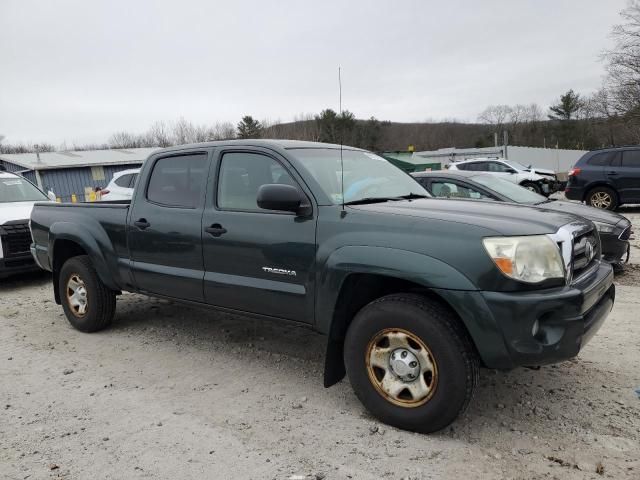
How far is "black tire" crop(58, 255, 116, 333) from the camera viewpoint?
508 cm

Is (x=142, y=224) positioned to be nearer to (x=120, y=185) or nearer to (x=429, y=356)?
(x=429, y=356)

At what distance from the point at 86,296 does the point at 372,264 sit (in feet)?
11.4

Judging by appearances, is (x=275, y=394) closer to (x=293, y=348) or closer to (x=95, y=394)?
(x=293, y=348)

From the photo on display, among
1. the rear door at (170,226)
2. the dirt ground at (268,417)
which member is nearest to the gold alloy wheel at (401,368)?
the dirt ground at (268,417)

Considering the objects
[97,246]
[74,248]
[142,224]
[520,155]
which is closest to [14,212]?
[74,248]

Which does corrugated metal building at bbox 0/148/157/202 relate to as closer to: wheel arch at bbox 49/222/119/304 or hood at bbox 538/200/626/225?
wheel arch at bbox 49/222/119/304

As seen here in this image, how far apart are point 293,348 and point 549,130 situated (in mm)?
78300

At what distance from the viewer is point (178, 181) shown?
4398mm

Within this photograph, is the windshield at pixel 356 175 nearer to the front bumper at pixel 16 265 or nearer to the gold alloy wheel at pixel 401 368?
the gold alloy wheel at pixel 401 368

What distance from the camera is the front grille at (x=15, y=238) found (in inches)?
290

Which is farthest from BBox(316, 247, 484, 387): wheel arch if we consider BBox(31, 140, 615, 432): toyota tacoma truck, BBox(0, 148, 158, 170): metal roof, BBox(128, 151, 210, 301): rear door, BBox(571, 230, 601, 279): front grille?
BBox(0, 148, 158, 170): metal roof

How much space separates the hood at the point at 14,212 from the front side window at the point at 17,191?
1.58 ft

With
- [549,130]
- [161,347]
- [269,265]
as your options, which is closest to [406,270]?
[269,265]

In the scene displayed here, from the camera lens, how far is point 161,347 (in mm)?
4812
